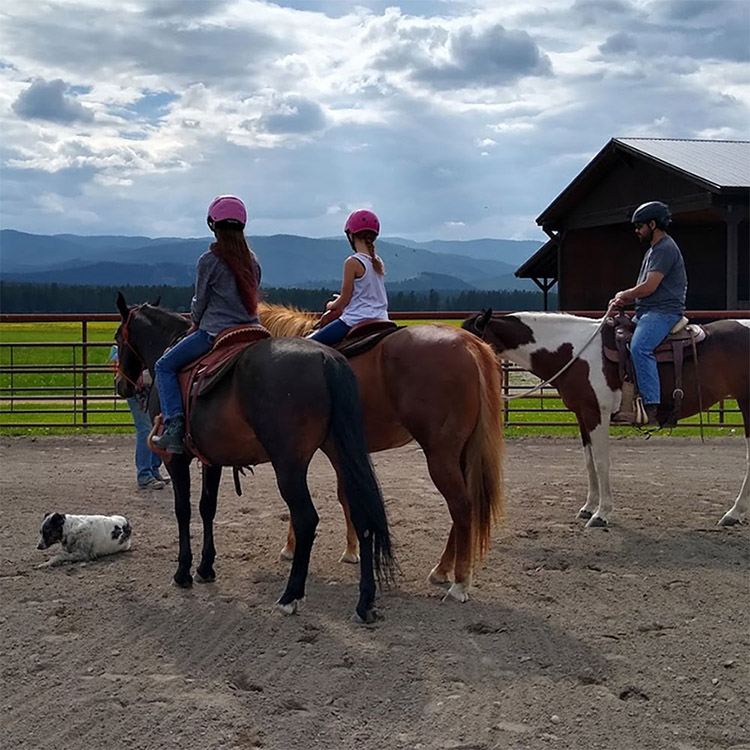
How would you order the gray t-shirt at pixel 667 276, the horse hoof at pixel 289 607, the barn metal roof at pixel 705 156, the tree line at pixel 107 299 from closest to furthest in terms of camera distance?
the horse hoof at pixel 289 607, the gray t-shirt at pixel 667 276, the barn metal roof at pixel 705 156, the tree line at pixel 107 299

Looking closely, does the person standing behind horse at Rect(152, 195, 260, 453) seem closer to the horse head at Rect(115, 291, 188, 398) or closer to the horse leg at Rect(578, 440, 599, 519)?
the horse head at Rect(115, 291, 188, 398)

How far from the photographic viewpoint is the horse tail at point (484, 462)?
195 inches

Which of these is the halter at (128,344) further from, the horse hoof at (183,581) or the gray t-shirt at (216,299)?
the horse hoof at (183,581)

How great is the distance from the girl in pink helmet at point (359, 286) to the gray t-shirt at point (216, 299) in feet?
2.16

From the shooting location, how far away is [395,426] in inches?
207

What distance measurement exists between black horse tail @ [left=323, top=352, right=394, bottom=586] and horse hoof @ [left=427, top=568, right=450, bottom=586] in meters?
0.75

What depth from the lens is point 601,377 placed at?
22.3 ft

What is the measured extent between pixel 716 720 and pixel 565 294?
2065 centimetres

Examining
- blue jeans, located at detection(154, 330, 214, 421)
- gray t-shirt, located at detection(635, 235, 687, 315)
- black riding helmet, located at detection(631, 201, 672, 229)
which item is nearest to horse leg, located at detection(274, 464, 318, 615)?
blue jeans, located at detection(154, 330, 214, 421)

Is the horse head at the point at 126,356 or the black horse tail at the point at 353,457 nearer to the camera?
the black horse tail at the point at 353,457

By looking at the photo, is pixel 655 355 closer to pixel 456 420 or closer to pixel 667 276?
pixel 667 276

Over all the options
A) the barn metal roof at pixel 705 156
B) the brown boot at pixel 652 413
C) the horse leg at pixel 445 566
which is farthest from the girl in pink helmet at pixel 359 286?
the barn metal roof at pixel 705 156

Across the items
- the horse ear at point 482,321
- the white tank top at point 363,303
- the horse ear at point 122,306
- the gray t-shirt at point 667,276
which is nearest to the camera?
the white tank top at point 363,303

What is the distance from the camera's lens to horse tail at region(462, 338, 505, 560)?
496 cm
